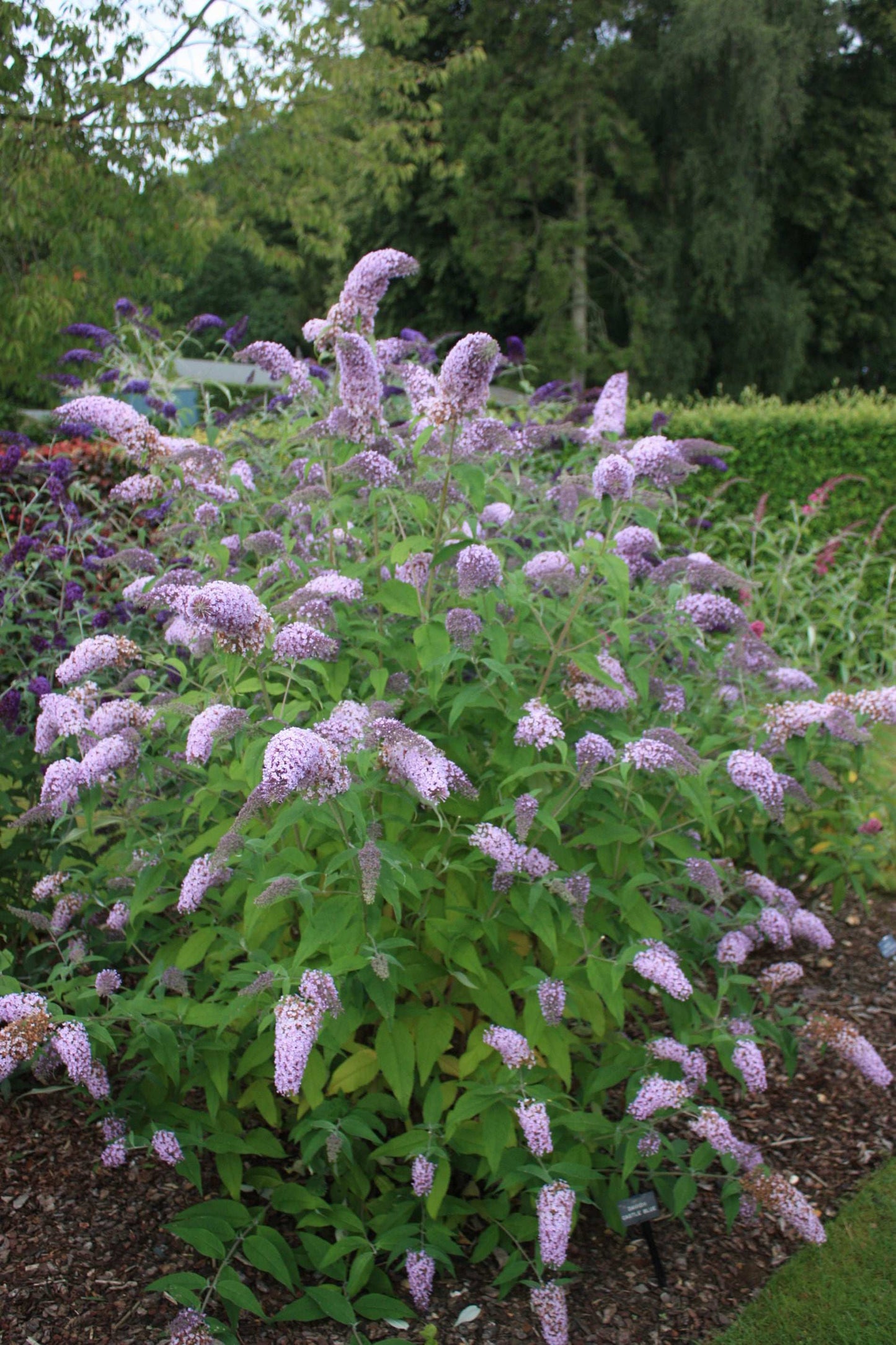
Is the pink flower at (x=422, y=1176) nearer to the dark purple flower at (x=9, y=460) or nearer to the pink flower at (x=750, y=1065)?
the pink flower at (x=750, y=1065)

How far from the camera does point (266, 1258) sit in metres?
2.32

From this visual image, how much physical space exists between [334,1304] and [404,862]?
0.96 m

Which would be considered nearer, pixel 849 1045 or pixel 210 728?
pixel 210 728

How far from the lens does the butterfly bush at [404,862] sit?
2.26 m

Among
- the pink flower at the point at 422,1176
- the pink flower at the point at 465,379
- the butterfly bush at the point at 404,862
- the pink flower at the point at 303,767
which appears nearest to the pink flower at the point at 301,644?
the butterfly bush at the point at 404,862

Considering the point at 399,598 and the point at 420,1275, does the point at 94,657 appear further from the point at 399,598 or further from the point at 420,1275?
the point at 420,1275

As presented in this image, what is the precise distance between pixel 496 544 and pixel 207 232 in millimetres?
7386

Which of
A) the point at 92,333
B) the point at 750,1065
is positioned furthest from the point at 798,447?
the point at 750,1065

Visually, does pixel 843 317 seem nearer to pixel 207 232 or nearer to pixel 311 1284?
pixel 207 232

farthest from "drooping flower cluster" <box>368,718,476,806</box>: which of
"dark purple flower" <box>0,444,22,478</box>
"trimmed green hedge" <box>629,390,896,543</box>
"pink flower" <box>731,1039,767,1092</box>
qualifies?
"trimmed green hedge" <box>629,390,896,543</box>

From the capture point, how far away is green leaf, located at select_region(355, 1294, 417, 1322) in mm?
2328

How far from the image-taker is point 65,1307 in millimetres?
2301

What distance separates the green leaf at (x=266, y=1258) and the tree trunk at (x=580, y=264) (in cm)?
2036

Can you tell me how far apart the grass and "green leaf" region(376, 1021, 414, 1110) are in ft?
2.96
